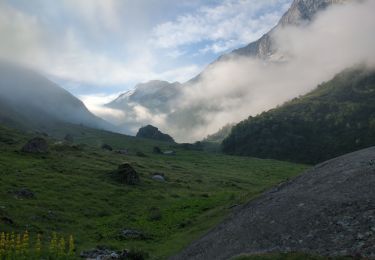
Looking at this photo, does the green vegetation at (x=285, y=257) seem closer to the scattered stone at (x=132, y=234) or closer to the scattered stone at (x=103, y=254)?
the scattered stone at (x=103, y=254)

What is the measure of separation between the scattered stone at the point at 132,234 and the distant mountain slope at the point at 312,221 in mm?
9155

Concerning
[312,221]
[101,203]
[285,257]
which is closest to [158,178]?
[101,203]

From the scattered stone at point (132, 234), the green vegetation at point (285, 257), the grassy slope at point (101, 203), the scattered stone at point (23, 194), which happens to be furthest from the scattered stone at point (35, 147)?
the green vegetation at point (285, 257)

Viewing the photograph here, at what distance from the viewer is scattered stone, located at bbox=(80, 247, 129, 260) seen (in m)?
30.5

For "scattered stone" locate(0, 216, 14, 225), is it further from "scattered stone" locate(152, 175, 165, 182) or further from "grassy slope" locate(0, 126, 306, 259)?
"scattered stone" locate(152, 175, 165, 182)

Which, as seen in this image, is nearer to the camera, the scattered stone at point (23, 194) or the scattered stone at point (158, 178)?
the scattered stone at point (23, 194)

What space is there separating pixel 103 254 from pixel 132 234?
7.46 metres

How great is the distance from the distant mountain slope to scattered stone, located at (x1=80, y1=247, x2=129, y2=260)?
14.3 ft

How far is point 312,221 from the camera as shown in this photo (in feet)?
74.7

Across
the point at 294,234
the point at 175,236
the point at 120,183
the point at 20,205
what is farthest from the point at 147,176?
the point at 294,234

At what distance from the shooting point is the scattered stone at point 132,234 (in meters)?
39.3

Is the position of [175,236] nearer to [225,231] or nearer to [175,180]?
[225,231]

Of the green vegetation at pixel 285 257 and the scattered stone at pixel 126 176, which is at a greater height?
the scattered stone at pixel 126 176

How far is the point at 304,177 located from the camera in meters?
34.8
